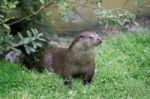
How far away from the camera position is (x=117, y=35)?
8.34 m

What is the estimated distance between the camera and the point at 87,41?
633 cm

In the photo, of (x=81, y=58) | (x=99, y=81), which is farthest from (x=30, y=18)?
(x=99, y=81)

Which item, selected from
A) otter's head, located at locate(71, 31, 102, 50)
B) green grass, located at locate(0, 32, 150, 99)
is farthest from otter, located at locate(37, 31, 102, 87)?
green grass, located at locate(0, 32, 150, 99)

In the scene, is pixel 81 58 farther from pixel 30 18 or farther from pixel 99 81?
pixel 30 18

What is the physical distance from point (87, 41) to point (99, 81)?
23.1 inches

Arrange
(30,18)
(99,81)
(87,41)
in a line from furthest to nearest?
(30,18) < (99,81) < (87,41)

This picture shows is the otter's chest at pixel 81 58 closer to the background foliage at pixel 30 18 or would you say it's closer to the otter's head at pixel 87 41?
the otter's head at pixel 87 41

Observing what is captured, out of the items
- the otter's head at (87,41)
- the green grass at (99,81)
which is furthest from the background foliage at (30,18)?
the green grass at (99,81)

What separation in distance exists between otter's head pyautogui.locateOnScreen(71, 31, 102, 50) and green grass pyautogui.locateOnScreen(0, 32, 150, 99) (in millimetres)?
479

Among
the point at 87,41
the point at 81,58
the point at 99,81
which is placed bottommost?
the point at 99,81

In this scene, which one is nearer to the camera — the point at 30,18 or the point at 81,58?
the point at 81,58

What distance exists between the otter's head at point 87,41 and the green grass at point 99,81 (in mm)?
479

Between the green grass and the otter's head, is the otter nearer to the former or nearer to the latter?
the otter's head

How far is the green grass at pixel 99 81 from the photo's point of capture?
19.6 ft
